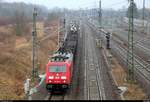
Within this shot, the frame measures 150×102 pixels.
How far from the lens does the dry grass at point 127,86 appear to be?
35.1 meters

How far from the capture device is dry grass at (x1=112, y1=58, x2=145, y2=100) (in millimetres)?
35125

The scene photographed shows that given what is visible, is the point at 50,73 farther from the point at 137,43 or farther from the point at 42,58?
the point at 137,43

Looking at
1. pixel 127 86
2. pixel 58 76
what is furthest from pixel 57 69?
pixel 127 86

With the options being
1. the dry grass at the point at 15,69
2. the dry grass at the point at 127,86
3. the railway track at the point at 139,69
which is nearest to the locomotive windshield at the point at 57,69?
the dry grass at the point at 15,69

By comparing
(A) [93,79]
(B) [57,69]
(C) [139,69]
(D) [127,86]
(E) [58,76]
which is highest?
(B) [57,69]

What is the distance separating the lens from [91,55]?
64.4m

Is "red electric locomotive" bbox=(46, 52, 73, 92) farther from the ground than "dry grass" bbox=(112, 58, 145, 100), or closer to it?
farther from the ground

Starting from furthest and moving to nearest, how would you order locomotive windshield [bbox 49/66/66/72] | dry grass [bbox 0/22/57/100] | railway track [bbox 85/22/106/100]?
locomotive windshield [bbox 49/66/66/72], railway track [bbox 85/22/106/100], dry grass [bbox 0/22/57/100]

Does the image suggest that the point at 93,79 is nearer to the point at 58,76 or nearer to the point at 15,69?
the point at 58,76

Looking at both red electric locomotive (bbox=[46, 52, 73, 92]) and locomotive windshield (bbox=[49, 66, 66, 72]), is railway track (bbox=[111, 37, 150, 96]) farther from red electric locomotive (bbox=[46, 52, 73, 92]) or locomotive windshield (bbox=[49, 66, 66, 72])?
locomotive windshield (bbox=[49, 66, 66, 72])

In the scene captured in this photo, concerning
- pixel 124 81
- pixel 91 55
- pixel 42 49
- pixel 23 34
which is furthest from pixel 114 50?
pixel 124 81

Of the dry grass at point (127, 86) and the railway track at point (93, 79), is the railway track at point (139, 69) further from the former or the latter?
the railway track at point (93, 79)

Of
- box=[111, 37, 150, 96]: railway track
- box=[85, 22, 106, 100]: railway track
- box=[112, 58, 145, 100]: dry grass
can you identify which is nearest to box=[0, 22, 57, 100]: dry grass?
box=[85, 22, 106, 100]: railway track

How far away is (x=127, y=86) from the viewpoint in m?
39.8
